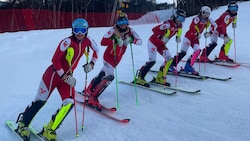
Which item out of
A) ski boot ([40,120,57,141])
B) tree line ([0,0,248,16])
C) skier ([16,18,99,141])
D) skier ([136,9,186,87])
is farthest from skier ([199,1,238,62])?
tree line ([0,0,248,16])

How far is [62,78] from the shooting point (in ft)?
14.1

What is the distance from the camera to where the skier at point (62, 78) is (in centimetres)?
436

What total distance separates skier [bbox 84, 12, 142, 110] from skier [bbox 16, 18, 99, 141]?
4.19ft

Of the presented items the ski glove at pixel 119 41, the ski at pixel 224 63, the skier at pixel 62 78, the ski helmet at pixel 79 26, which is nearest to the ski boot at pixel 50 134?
the skier at pixel 62 78

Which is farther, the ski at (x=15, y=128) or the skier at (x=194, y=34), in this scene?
the skier at (x=194, y=34)

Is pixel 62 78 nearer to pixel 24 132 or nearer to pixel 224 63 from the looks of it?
pixel 24 132

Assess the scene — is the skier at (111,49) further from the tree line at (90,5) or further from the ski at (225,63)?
the tree line at (90,5)

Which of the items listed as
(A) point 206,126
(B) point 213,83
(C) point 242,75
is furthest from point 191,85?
(A) point 206,126

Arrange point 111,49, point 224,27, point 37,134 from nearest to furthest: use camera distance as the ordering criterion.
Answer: point 37,134, point 111,49, point 224,27

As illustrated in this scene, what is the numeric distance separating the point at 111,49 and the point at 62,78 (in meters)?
2.11

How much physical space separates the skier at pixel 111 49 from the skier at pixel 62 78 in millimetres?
1278

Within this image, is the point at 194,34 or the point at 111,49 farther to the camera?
the point at 194,34

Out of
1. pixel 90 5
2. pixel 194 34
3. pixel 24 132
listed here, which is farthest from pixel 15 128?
pixel 90 5

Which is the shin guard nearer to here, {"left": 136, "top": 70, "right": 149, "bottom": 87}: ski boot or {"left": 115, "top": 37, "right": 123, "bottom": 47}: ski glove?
{"left": 115, "top": 37, "right": 123, "bottom": 47}: ski glove
